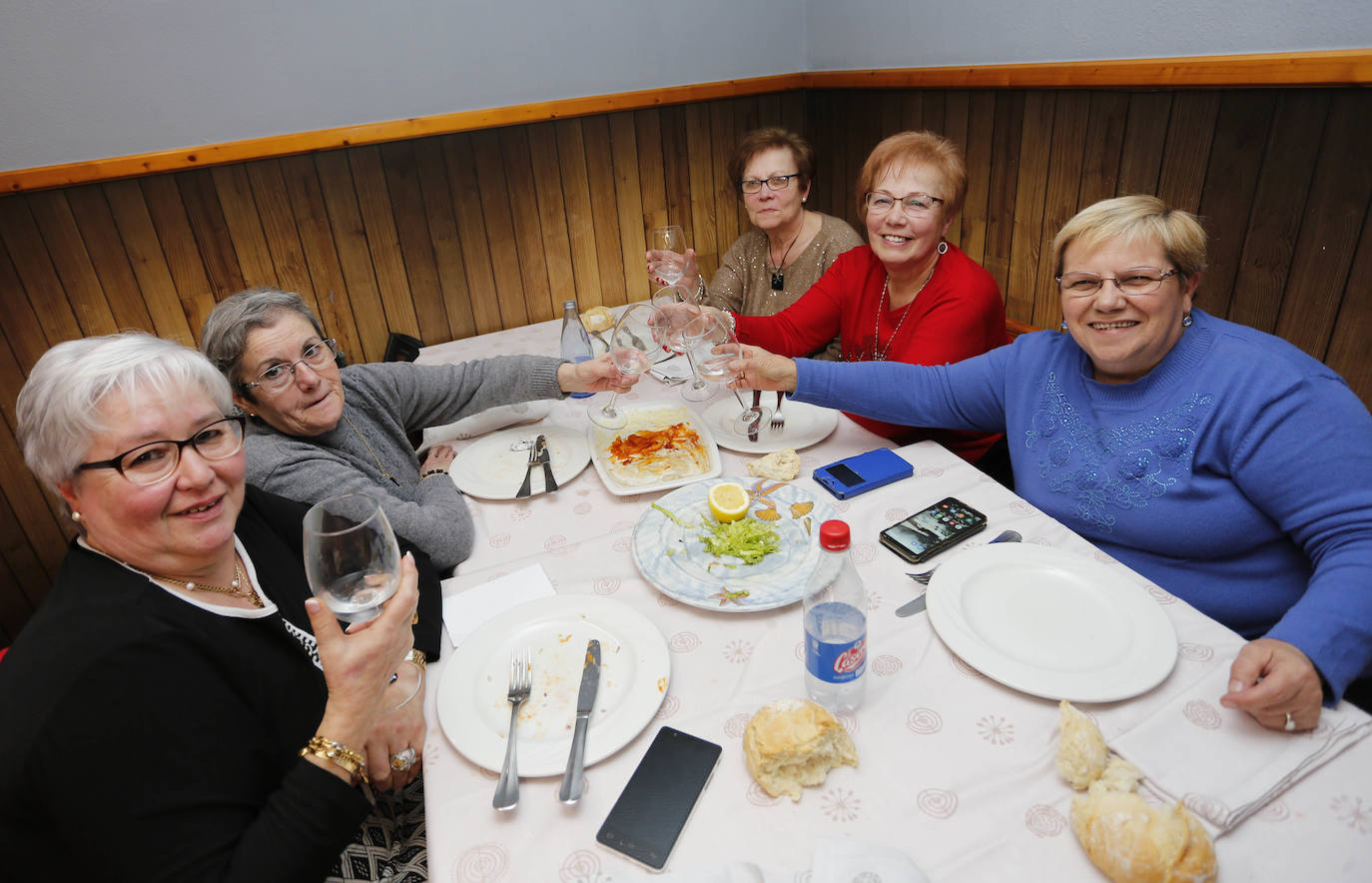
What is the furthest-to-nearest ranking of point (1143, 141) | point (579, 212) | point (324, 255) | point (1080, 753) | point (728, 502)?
point (579, 212) < point (324, 255) < point (1143, 141) < point (728, 502) < point (1080, 753)

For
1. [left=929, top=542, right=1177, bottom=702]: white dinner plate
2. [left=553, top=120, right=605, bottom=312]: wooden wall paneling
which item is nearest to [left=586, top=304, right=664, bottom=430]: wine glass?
[left=929, top=542, right=1177, bottom=702]: white dinner plate

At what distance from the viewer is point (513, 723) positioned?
3.13ft

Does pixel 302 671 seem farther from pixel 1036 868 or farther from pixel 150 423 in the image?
pixel 1036 868

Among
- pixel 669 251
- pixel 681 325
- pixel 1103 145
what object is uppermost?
pixel 1103 145

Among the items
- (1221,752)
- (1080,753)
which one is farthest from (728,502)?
(1221,752)

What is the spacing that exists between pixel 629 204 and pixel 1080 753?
292 centimetres

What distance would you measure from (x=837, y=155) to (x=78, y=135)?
307 centimetres

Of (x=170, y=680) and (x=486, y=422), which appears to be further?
(x=486, y=422)

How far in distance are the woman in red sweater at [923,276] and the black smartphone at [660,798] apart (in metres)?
1.08

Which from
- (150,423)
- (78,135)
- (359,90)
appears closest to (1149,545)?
(150,423)

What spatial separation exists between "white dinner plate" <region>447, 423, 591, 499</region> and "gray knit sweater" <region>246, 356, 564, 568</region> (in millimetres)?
77

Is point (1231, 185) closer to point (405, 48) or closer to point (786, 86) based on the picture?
point (786, 86)

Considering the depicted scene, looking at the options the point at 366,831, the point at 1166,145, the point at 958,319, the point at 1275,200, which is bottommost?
the point at 366,831

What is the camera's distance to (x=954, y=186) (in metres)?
1.95
